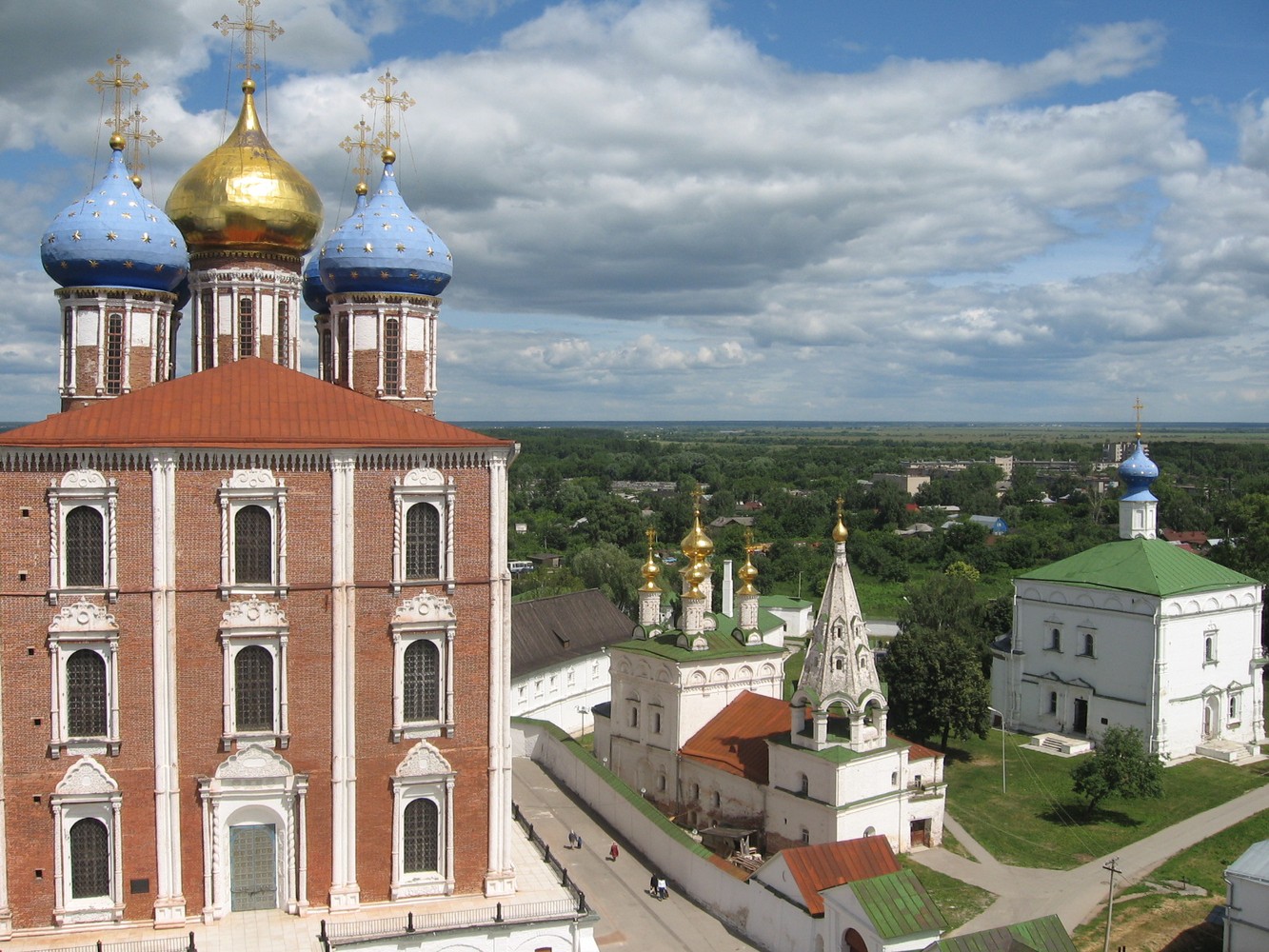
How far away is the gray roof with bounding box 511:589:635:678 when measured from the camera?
35562mm

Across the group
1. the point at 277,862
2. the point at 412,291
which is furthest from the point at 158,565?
the point at 412,291

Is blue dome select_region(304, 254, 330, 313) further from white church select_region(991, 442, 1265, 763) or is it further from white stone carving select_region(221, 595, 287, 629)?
white church select_region(991, 442, 1265, 763)

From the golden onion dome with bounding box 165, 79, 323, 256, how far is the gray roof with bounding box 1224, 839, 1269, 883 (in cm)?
1967

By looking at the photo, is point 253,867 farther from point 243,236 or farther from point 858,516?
point 858,516

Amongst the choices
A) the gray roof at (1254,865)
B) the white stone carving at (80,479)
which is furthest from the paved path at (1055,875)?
the white stone carving at (80,479)

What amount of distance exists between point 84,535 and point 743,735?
13.9 meters

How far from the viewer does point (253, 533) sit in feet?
59.2

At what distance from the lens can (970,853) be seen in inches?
957

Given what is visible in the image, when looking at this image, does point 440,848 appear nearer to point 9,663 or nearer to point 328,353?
point 9,663

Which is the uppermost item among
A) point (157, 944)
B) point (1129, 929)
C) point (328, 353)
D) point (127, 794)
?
point (328, 353)

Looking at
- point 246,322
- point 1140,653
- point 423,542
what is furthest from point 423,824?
point 1140,653

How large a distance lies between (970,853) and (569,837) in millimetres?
8057

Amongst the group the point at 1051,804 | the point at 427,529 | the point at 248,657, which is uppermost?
the point at 427,529

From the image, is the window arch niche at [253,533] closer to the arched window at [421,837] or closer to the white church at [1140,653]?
the arched window at [421,837]
